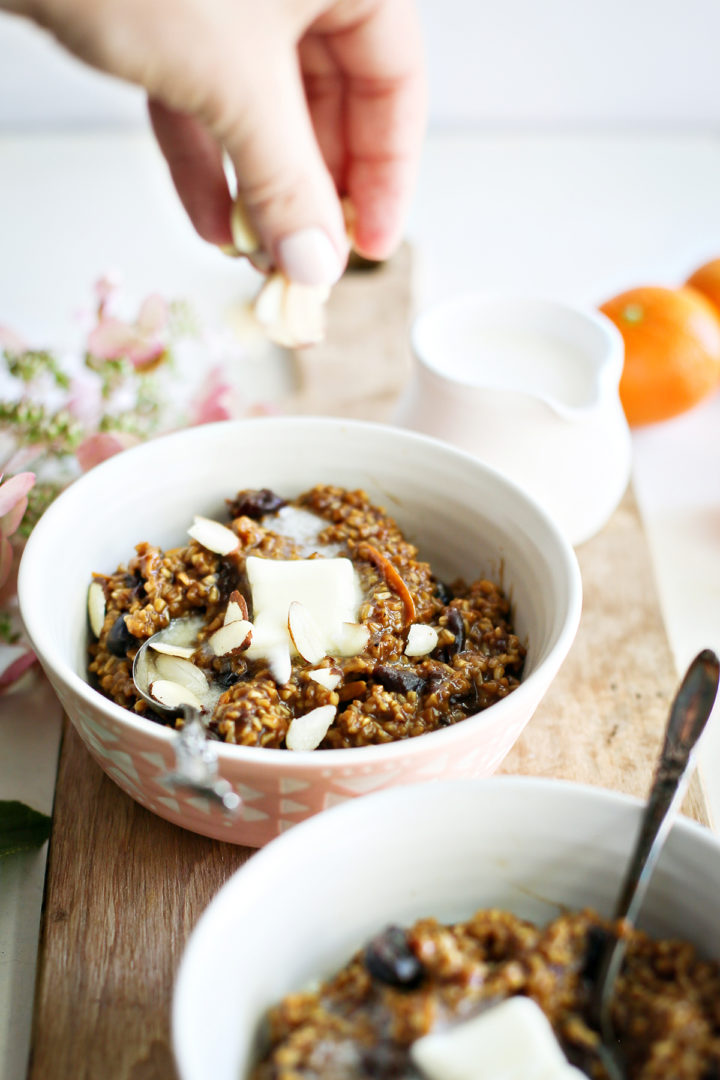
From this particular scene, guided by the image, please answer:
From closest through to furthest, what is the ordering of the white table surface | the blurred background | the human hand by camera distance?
the human hand → the white table surface → the blurred background

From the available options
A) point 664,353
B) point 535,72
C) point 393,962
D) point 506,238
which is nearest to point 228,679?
point 393,962

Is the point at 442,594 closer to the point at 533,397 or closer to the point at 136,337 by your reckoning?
the point at 533,397

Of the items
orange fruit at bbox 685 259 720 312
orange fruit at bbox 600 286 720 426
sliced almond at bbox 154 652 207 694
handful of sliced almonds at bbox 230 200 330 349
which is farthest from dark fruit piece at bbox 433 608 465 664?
orange fruit at bbox 685 259 720 312

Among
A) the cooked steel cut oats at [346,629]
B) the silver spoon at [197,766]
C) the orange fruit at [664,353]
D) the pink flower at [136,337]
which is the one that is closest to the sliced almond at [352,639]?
the cooked steel cut oats at [346,629]

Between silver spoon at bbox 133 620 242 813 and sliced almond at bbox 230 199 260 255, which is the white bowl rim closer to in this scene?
silver spoon at bbox 133 620 242 813

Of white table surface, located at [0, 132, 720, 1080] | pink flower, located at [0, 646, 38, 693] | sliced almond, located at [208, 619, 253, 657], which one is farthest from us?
white table surface, located at [0, 132, 720, 1080]
